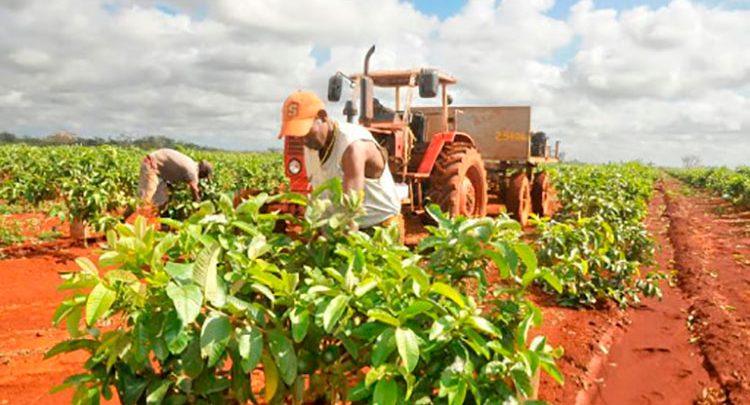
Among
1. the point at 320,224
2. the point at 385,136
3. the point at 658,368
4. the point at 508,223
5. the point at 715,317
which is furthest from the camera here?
the point at 385,136

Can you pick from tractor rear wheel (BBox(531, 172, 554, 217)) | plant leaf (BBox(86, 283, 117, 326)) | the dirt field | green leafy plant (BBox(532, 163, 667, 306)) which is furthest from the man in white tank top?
tractor rear wheel (BBox(531, 172, 554, 217))

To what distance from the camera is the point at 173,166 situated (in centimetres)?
703

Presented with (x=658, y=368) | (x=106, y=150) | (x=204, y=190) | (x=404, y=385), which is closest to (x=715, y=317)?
(x=658, y=368)

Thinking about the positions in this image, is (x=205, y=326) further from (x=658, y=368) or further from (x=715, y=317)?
(x=715, y=317)

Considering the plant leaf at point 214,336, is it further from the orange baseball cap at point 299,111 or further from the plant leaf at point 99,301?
the orange baseball cap at point 299,111

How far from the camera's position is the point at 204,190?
320 inches

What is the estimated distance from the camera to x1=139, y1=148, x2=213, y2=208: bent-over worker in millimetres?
6754

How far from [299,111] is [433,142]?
15.5 feet

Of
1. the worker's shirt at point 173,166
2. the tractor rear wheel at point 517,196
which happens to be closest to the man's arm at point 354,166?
the worker's shirt at point 173,166

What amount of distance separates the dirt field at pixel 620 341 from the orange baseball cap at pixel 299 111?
1898 millimetres

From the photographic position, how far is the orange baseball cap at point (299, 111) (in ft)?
8.77

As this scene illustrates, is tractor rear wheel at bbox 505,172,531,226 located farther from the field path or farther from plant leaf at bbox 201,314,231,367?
plant leaf at bbox 201,314,231,367

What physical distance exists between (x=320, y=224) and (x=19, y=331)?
3615 mm

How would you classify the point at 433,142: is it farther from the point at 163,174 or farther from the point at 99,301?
the point at 99,301
